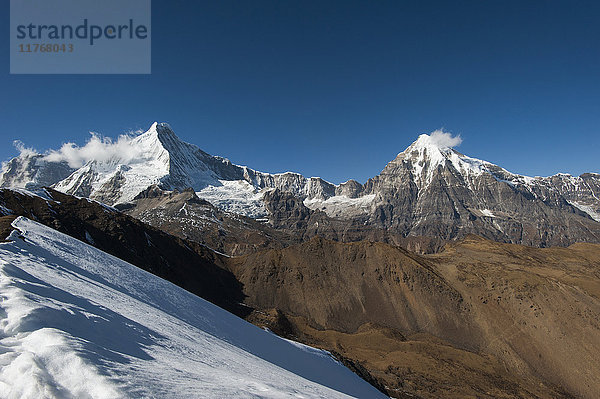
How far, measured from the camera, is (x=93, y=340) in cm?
637

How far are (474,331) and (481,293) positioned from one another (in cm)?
1028

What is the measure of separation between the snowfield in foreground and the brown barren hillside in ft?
83.0

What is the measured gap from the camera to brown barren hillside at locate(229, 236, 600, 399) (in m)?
49.7

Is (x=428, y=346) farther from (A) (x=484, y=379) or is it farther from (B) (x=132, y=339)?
(B) (x=132, y=339)

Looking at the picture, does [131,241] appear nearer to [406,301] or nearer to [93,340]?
[406,301]

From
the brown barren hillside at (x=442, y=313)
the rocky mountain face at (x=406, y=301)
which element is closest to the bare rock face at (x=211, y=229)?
the rocky mountain face at (x=406, y=301)

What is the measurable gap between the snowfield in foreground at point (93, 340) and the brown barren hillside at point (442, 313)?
25307mm

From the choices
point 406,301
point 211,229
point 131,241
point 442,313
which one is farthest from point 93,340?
point 211,229

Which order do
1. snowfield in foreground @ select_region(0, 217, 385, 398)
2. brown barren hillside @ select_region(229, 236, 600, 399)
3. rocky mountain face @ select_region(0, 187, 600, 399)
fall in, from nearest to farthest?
snowfield in foreground @ select_region(0, 217, 385, 398) → rocky mountain face @ select_region(0, 187, 600, 399) → brown barren hillside @ select_region(229, 236, 600, 399)

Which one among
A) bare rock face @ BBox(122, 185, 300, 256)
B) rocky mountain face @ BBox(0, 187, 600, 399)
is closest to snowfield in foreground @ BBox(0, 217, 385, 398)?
rocky mountain face @ BBox(0, 187, 600, 399)

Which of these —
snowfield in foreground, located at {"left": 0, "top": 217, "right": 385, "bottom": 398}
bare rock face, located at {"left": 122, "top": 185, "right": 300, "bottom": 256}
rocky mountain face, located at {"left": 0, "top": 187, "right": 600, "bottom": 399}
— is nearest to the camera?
snowfield in foreground, located at {"left": 0, "top": 217, "right": 385, "bottom": 398}

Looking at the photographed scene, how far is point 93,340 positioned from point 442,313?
255ft

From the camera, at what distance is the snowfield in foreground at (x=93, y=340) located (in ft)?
14.4

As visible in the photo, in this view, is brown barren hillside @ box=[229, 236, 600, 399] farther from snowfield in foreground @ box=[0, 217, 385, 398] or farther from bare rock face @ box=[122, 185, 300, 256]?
bare rock face @ box=[122, 185, 300, 256]
